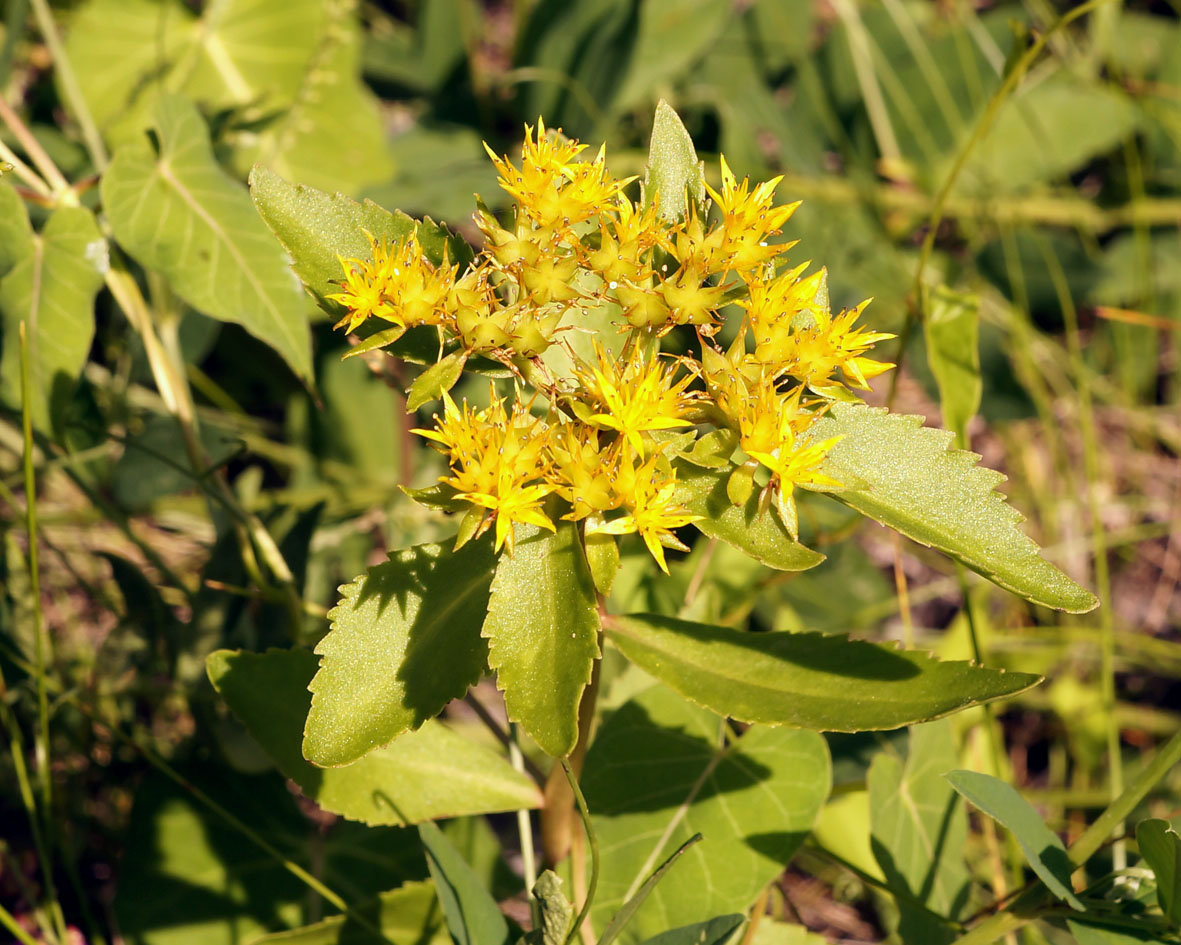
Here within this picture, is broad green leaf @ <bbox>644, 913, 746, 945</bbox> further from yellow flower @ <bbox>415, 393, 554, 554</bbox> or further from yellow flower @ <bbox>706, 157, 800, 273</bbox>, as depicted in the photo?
yellow flower @ <bbox>706, 157, 800, 273</bbox>

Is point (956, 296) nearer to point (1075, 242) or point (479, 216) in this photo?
point (479, 216)

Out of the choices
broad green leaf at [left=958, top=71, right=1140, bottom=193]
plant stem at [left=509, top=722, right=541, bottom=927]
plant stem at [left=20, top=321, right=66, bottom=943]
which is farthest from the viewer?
broad green leaf at [left=958, top=71, right=1140, bottom=193]

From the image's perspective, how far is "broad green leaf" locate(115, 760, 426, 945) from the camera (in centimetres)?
155

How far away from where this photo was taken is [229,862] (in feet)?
5.23

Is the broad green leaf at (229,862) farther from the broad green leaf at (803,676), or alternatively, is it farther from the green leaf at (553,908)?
the broad green leaf at (803,676)

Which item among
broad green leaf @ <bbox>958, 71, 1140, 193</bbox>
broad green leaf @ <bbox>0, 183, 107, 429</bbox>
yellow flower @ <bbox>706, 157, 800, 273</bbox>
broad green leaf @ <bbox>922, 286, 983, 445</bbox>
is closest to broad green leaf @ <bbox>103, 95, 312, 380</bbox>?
broad green leaf @ <bbox>0, 183, 107, 429</bbox>

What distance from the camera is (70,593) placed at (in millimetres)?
2146

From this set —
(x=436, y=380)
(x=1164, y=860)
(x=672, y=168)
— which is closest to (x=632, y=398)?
(x=436, y=380)

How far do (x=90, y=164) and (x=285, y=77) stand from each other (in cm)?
74

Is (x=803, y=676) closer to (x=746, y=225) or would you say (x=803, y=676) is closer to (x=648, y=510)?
(x=648, y=510)

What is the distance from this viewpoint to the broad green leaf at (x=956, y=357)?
1.46 metres

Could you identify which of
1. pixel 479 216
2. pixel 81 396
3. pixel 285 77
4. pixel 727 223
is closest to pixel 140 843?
pixel 81 396

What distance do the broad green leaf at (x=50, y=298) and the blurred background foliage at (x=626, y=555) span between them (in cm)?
4

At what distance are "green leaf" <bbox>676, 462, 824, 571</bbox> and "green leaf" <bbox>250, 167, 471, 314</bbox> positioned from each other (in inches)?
13.6
